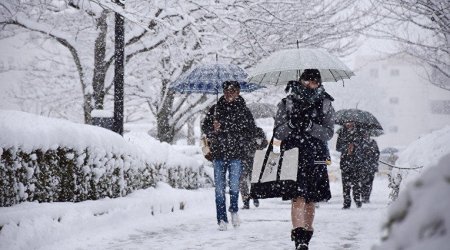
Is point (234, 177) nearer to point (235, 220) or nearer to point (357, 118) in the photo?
point (235, 220)

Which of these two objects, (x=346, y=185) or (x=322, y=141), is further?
(x=346, y=185)

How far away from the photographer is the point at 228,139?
6742 millimetres

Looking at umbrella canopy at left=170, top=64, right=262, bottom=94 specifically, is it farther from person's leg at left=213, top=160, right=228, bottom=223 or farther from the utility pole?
person's leg at left=213, top=160, right=228, bottom=223

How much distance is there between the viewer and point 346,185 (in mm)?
10609

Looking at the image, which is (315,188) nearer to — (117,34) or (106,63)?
(117,34)

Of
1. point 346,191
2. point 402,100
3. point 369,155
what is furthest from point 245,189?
point 402,100

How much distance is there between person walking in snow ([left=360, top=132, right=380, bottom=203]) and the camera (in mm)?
11242

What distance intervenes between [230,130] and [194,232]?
1.53m

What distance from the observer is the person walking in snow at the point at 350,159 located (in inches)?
418

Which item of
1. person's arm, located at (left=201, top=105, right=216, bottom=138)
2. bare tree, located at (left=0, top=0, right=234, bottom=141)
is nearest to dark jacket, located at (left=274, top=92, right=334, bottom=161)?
person's arm, located at (left=201, top=105, right=216, bottom=138)

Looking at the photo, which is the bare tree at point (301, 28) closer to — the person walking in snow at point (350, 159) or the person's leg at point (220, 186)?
the person walking in snow at point (350, 159)

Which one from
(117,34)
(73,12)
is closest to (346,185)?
(117,34)

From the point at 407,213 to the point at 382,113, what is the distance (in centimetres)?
6855

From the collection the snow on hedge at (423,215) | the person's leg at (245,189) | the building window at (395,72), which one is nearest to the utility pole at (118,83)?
the person's leg at (245,189)
